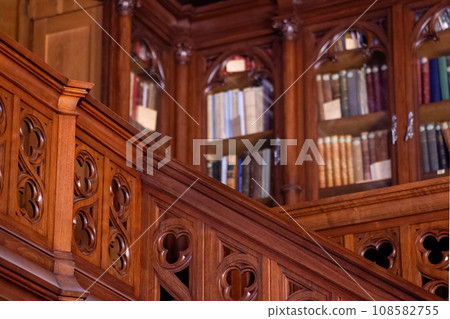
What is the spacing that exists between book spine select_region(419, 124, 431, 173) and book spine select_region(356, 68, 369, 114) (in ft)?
1.04

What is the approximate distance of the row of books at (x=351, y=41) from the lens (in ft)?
16.2

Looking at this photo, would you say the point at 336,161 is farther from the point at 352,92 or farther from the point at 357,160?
the point at 352,92

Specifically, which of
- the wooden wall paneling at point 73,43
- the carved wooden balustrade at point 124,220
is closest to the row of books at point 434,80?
the wooden wall paneling at point 73,43

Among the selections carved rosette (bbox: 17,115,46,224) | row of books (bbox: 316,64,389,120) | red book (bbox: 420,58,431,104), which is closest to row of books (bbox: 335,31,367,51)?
row of books (bbox: 316,64,389,120)

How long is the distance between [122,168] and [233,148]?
1.87 m

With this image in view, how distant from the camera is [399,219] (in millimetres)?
3998

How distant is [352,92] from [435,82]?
0.42 meters

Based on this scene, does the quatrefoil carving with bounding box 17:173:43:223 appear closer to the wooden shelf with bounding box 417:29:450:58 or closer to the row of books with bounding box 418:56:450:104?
the row of books with bounding box 418:56:450:104

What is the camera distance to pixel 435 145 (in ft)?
15.1

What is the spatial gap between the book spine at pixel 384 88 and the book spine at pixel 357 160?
0.67 feet

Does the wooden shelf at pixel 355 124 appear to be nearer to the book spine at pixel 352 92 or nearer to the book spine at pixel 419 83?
the book spine at pixel 352 92

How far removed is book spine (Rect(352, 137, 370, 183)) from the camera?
4730 millimetres

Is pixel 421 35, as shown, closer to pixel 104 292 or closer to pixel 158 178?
pixel 158 178
